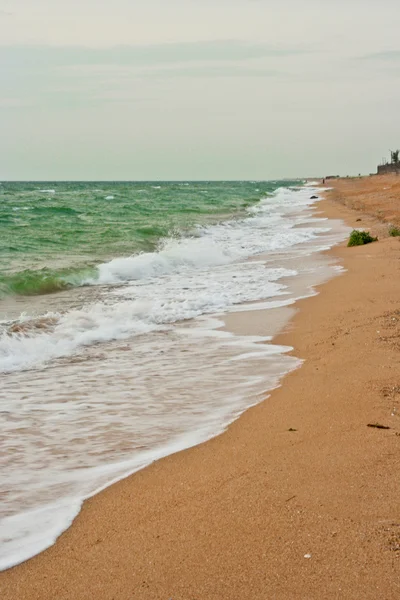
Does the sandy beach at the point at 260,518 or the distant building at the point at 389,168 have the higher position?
the distant building at the point at 389,168

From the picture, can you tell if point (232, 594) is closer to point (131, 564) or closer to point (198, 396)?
point (131, 564)

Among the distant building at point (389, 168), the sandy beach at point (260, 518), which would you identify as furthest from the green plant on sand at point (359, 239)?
the distant building at point (389, 168)

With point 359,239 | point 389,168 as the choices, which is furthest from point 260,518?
point 389,168

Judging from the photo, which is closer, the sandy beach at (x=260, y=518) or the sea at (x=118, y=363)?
the sandy beach at (x=260, y=518)

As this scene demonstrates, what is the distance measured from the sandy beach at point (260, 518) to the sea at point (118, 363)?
9.7 inches

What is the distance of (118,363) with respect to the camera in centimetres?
743

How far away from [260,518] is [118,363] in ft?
13.7

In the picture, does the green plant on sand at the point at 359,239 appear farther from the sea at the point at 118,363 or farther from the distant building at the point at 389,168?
the distant building at the point at 389,168

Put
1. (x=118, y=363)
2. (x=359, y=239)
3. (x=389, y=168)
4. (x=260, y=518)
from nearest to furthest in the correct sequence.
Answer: (x=260, y=518) → (x=118, y=363) → (x=359, y=239) → (x=389, y=168)

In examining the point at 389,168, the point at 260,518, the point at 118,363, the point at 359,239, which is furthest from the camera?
the point at 389,168

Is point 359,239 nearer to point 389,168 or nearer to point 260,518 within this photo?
point 260,518

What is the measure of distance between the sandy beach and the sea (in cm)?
25

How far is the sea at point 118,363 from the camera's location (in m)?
4.33

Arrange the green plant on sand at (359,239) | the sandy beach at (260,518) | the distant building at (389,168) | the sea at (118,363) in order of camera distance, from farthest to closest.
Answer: the distant building at (389,168) → the green plant on sand at (359,239) → the sea at (118,363) → the sandy beach at (260,518)
